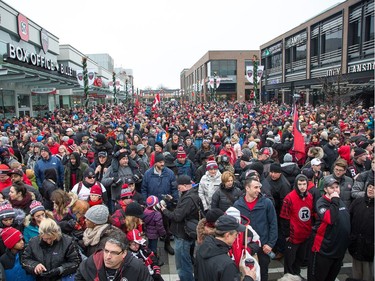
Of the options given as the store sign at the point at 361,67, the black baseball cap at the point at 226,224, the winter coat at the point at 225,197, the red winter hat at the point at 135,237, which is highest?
the store sign at the point at 361,67

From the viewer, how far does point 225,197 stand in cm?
499

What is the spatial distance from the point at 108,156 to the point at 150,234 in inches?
123

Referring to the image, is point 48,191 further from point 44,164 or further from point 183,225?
point 183,225

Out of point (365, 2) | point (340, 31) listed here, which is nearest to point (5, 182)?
point (365, 2)

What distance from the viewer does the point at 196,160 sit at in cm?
907

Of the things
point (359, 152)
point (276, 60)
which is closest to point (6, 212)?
point (359, 152)

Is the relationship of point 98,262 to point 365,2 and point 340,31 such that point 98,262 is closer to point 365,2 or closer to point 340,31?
point 365,2

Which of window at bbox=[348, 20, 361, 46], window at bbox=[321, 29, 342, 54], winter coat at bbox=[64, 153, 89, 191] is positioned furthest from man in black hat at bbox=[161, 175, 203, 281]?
window at bbox=[321, 29, 342, 54]

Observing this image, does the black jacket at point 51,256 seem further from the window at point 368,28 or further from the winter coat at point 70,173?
the window at point 368,28

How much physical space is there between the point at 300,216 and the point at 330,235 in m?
0.59

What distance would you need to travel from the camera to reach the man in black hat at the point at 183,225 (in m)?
4.59

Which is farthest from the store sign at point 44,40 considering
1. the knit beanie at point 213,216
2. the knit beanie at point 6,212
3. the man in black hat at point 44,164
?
the knit beanie at point 213,216

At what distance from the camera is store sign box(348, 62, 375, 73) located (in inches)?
995

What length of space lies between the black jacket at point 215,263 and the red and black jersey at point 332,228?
6.28 feet
